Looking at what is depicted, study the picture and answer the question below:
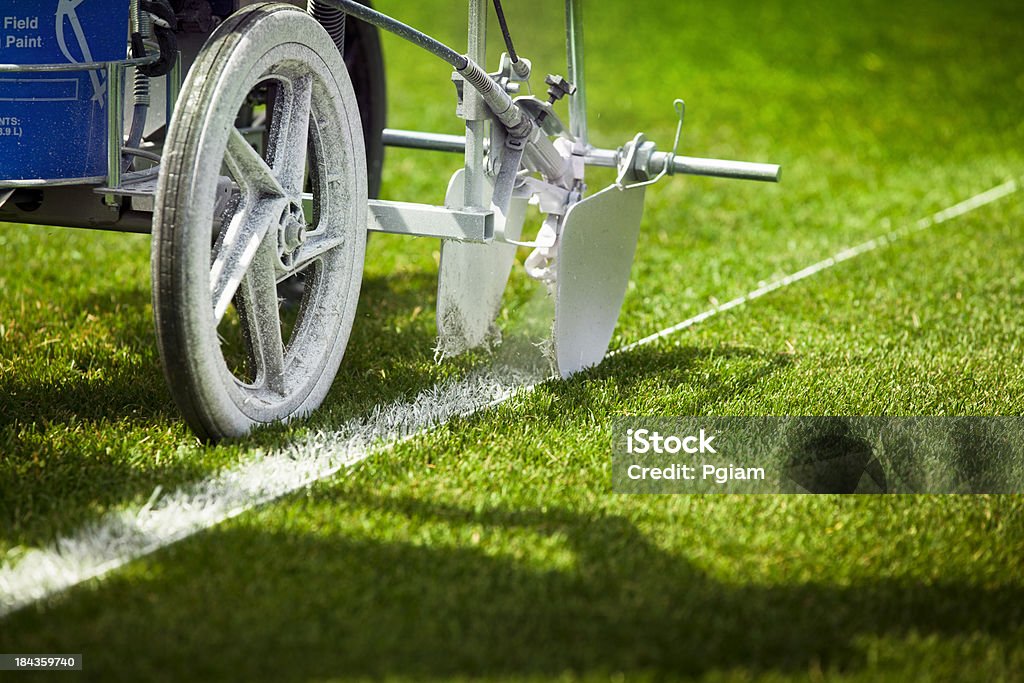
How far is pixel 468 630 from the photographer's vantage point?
7.00 ft

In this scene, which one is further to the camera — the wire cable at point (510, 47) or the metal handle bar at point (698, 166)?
the metal handle bar at point (698, 166)

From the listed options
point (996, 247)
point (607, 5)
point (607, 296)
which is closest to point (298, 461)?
point (607, 296)

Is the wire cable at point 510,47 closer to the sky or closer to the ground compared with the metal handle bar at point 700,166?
closer to the sky

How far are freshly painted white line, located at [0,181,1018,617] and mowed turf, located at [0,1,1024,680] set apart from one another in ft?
0.18

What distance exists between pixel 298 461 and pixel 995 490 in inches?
67.2

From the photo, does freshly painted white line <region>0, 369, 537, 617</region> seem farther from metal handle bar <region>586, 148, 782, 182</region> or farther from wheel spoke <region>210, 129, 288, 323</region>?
metal handle bar <region>586, 148, 782, 182</region>

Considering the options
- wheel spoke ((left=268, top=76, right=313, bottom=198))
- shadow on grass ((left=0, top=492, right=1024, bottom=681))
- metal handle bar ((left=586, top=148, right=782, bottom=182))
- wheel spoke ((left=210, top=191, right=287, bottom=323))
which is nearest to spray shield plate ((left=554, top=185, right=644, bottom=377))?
metal handle bar ((left=586, top=148, right=782, bottom=182))

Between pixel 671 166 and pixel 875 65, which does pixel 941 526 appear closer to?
pixel 671 166

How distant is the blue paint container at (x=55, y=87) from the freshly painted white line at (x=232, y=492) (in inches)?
33.9

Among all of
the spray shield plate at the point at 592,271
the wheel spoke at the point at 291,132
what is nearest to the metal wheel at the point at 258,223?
the wheel spoke at the point at 291,132

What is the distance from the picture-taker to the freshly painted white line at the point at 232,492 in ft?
7.52

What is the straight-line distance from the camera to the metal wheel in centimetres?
255

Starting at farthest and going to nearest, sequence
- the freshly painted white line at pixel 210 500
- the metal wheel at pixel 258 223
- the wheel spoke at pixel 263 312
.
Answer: the wheel spoke at pixel 263 312 → the metal wheel at pixel 258 223 → the freshly painted white line at pixel 210 500

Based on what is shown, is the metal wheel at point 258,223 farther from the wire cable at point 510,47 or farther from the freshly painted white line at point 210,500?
the wire cable at point 510,47
